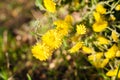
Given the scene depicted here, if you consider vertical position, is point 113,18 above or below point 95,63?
above

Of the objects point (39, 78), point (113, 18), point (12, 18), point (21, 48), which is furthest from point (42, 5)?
point (12, 18)

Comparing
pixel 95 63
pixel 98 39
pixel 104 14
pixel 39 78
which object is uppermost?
pixel 104 14

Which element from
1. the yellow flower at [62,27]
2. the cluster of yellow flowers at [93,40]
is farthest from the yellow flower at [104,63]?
the yellow flower at [62,27]

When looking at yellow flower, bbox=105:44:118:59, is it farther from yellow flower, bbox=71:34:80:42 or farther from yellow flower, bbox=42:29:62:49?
yellow flower, bbox=42:29:62:49

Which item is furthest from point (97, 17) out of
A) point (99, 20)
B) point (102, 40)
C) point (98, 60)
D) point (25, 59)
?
point (25, 59)

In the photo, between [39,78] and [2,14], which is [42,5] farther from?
[2,14]

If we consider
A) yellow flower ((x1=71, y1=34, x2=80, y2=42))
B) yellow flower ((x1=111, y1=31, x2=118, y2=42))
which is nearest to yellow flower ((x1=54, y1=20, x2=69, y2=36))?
yellow flower ((x1=71, y1=34, x2=80, y2=42))

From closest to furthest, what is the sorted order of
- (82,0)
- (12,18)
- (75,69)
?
(82,0) → (75,69) → (12,18)
